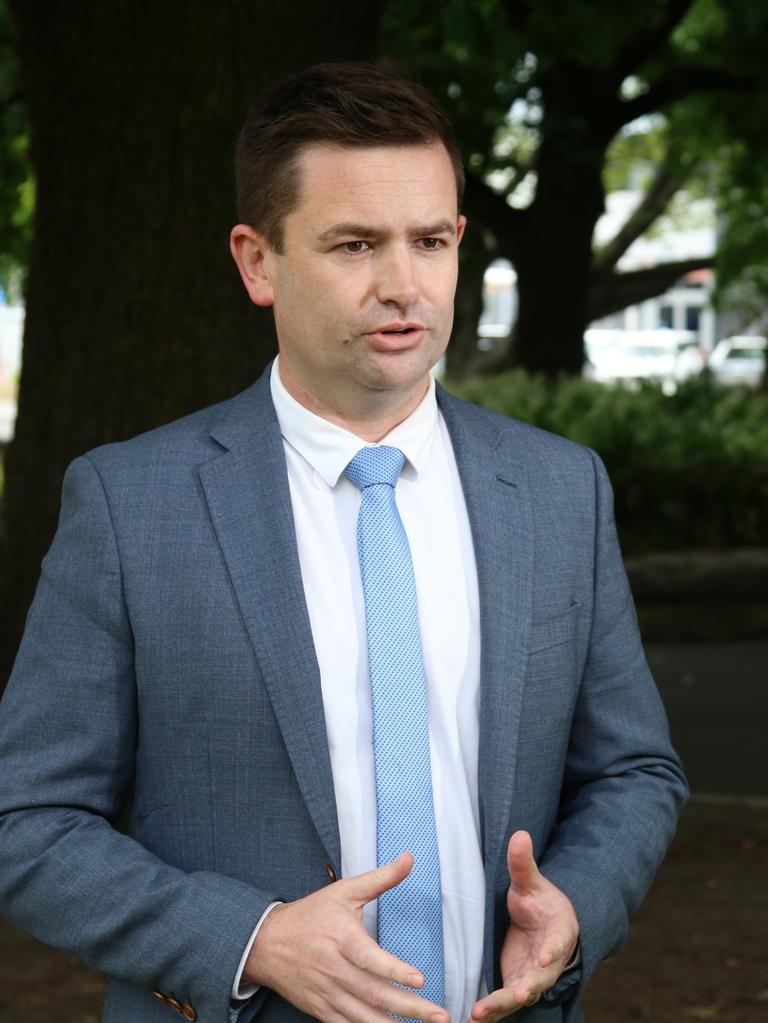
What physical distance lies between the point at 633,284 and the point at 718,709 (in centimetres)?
1757

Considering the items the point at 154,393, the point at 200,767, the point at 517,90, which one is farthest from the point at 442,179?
the point at 517,90

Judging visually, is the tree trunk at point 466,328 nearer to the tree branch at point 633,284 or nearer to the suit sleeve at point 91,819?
the tree branch at point 633,284

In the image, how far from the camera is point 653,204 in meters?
26.4

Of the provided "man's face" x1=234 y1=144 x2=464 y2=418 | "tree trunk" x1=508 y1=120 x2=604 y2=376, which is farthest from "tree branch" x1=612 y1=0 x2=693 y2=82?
"man's face" x1=234 y1=144 x2=464 y2=418

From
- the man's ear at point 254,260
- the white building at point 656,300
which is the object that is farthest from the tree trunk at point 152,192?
the white building at point 656,300

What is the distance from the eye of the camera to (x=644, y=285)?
985 inches

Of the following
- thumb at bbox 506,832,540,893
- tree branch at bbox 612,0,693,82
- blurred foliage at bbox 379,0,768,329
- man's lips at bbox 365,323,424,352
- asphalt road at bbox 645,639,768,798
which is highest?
tree branch at bbox 612,0,693,82

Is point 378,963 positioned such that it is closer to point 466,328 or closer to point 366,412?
point 366,412

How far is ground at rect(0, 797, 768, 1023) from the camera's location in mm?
4855

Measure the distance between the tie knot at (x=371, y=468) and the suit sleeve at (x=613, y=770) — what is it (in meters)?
0.37

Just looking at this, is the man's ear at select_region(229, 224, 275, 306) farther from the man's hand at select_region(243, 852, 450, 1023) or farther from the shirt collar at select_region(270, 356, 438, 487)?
the man's hand at select_region(243, 852, 450, 1023)

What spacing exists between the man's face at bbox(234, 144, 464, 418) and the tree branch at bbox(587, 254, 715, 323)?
72.1ft

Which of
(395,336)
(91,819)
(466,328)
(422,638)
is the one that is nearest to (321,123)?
(395,336)

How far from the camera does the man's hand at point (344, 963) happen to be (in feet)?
6.72
